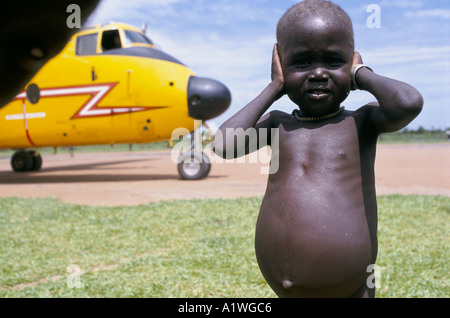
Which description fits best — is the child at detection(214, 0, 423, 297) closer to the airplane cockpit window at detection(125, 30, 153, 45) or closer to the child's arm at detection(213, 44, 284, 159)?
the child's arm at detection(213, 44, 284, 159)

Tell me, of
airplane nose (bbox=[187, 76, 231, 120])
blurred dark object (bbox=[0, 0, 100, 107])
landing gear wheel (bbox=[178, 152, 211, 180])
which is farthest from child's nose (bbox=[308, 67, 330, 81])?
landing gear wheel (bbox=[178, 152, 211, 180])

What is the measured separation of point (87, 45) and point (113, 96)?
131cm

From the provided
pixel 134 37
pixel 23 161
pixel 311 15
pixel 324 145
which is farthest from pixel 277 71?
pixel 23 161

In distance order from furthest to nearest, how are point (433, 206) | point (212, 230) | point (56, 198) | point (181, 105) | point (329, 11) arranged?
1. point (181, 105)
2. point (56, 198)
3. point (433, 206)
4. point (212, 230)
5. point (329, 11)

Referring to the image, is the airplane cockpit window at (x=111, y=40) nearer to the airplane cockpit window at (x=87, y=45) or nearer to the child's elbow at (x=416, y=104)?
the airplane cockpit window at (x=87, y=45)

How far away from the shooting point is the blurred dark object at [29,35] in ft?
1.12

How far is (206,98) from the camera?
25.1ft

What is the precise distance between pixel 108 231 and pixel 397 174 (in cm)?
765

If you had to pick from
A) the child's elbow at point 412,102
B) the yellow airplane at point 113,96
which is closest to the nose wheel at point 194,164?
the yellow airplane at point 113,96

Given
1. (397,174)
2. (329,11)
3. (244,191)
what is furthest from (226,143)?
(397,174)

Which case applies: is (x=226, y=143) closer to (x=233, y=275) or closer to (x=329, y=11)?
(x=329, y=11)

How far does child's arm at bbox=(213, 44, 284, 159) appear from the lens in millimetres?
1487

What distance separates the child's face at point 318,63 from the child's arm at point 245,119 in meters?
0.06

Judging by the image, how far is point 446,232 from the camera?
3971mm
